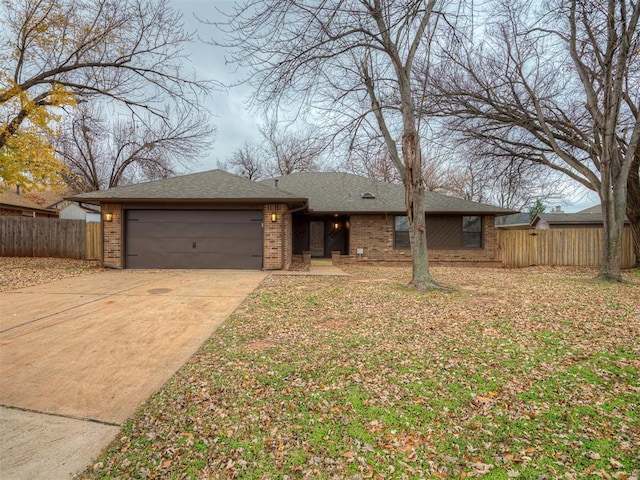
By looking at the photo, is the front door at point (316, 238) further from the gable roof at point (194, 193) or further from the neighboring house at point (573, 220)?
the neighboring house at point (573, 220)

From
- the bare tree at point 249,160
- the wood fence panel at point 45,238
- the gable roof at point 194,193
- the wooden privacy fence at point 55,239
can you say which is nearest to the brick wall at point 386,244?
the gable roof at point 194,193

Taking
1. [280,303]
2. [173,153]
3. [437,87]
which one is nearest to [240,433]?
[280,303]

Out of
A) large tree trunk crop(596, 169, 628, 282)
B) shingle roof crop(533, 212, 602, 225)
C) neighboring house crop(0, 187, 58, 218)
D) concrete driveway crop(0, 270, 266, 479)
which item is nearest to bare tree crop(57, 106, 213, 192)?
neighboring house crop(0, 187, 58, 218)

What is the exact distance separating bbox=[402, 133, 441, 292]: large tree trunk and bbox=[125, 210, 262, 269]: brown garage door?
5363 mm

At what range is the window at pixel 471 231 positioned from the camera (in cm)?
1420

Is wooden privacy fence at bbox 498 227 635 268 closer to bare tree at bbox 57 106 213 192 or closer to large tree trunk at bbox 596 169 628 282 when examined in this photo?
large tree trunk at bbox 596 169 628 282

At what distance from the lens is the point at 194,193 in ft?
35.3

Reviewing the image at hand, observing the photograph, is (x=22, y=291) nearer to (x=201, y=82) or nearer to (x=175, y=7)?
(x=201, y=82)

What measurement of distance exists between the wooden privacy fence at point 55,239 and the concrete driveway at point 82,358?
8.12 metres

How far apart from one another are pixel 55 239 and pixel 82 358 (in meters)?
14.4

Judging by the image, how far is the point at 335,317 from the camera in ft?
17.1

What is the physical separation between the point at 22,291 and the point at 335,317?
22.6 feet

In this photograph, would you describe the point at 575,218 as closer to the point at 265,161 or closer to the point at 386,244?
the point at 386,244

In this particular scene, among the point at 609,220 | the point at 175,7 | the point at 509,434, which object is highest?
the point at 175,7
